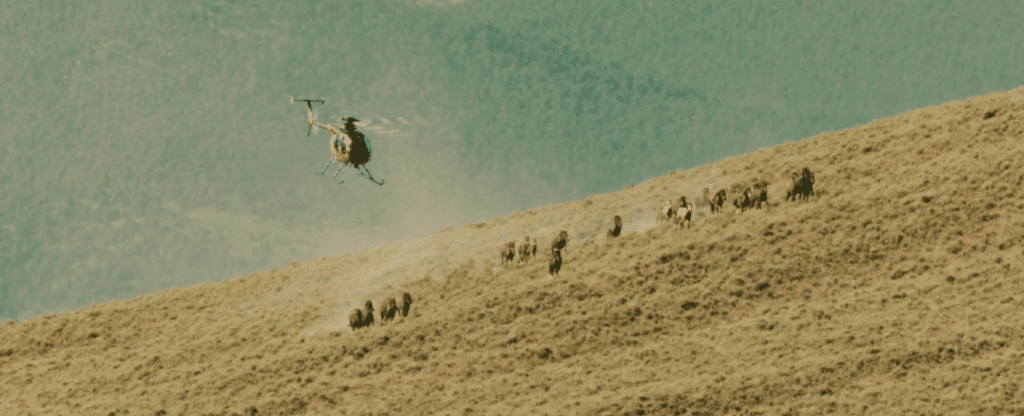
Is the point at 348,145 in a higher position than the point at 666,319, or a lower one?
higher

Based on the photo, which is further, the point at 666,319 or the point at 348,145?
the point at 348,145

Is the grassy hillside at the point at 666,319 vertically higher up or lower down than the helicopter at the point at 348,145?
lower down

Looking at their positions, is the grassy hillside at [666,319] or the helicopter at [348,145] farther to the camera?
the helicopter at [348,145]

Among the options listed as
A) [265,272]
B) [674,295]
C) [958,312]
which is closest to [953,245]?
[958,312]

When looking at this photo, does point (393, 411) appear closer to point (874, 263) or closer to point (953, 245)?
point (874, 263)

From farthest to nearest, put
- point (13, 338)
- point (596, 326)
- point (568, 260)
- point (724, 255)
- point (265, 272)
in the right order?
1. point (265, 272)
2. point (13, 338)
3. point (568, 260)
4. point (724, 255)
5. point (596, 326)

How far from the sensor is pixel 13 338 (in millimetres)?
43281

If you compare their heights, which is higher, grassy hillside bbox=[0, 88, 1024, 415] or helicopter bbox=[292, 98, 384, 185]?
helicopter bbox=[292, 98, 384, 185]

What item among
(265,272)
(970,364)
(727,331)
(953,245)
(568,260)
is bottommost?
(970,364)

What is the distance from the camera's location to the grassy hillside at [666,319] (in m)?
25.6

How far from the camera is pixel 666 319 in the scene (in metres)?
31.5

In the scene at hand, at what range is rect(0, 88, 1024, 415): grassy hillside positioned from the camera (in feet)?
84.0

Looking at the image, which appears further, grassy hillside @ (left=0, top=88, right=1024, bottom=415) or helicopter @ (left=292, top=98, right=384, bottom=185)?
helicopter @ (left=292, top=98, right=384, bottom=185)

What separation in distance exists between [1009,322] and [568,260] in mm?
18082
